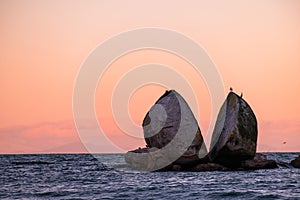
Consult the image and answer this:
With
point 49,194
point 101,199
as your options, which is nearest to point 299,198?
point 101,199

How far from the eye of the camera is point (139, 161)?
5456 centimetres

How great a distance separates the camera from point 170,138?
53.5 metres

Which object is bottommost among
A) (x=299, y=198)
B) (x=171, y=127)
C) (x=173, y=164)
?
(x=299, y=198)

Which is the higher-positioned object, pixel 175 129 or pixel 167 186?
pixel 175 129

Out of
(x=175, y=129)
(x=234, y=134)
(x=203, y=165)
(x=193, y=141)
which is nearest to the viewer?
(x=234, y=134)

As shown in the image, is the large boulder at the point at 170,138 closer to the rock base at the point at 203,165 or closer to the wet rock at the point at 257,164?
the rock base at the point at 203,165

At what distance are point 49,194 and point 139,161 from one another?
60.7ft

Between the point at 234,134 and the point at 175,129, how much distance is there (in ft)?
18.4

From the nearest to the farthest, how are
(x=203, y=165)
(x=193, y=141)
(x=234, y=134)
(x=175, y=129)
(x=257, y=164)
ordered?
(x=234, y=134), (x=193, y=141), (x=203, y=165), (x=175, y=129), (x=257, y=164)

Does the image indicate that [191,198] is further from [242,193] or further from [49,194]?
[49,194]

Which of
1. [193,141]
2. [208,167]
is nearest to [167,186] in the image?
[193,141]

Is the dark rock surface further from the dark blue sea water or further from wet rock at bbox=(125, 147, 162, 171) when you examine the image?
the dark blue sea water

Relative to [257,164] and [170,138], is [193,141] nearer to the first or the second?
[170,138]

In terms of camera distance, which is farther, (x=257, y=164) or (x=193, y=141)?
(x=257, y=164)
